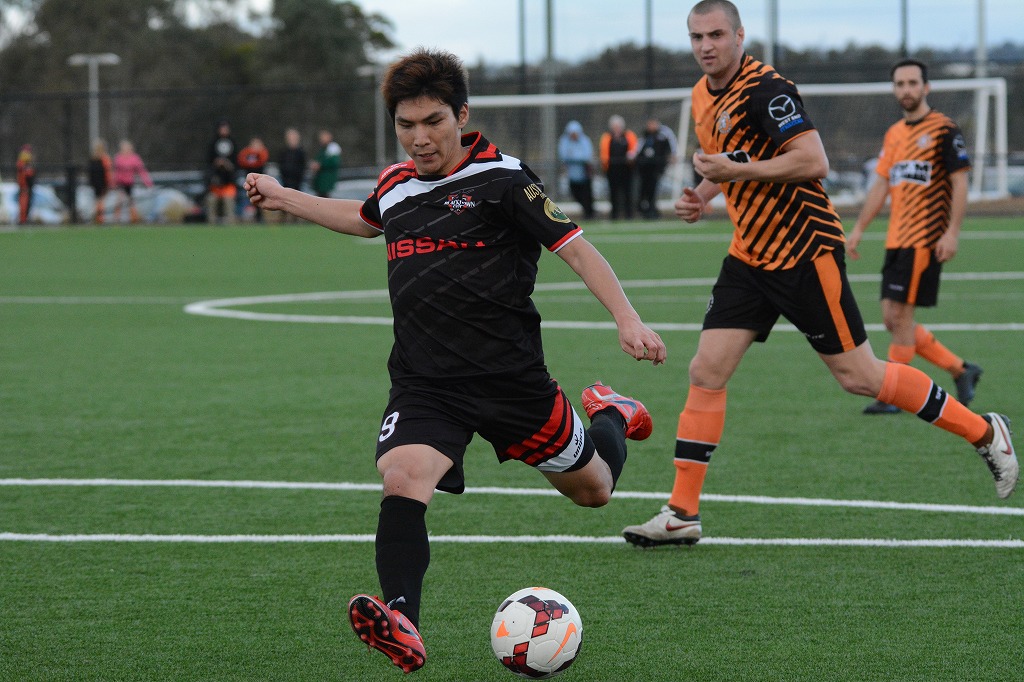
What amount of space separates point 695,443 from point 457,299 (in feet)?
5.94

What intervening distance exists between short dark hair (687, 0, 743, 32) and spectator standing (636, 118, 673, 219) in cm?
2380

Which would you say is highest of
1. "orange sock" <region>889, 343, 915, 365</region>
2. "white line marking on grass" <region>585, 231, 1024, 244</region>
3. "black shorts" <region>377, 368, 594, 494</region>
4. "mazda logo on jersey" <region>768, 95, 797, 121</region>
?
"mazda logo on jersey" <region>768, 95, 797, 121</region>

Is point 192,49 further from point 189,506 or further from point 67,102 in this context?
point 189,506

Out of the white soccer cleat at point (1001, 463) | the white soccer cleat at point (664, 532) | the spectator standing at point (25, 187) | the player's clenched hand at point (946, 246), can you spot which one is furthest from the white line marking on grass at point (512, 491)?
the spectator standing at point (25, 187)

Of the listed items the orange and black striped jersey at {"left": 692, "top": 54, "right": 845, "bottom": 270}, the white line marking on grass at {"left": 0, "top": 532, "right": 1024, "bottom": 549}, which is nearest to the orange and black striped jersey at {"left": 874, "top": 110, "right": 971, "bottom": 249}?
the orange and black striped jersey at {"left": 692, "top": 54, "right": 845, "bottom": 270}

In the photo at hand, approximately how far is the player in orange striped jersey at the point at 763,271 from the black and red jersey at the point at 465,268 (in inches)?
55.0

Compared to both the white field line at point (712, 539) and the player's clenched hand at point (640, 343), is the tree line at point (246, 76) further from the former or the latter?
the player's clenched hand at point (640, 343)

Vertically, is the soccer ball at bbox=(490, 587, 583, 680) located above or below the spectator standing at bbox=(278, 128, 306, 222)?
below

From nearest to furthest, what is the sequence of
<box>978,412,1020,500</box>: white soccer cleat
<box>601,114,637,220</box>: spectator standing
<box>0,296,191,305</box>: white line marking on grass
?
<box>978,412,1020,500</box>: white soccer cleat, <box>0,296,191,305</box>: white line marking on grass, <box>601,114,637,220</box>: spectator standing

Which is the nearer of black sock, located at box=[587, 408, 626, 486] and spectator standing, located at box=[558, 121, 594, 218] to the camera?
black sock, located at box=[587, 408, 626, 486]

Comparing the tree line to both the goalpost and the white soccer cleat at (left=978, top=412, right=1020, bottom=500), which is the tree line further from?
the white soccer cleat at (left=978, top=412, right=1020, bottom=500)

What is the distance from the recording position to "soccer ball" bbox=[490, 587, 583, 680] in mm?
3971

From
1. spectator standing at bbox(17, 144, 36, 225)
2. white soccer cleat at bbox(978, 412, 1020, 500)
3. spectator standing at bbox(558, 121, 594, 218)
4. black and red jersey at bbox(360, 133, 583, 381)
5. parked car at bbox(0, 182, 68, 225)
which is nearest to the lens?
black and red jersey at bbox(360, 133, 583, 381)

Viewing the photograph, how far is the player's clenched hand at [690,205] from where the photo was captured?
573cm
